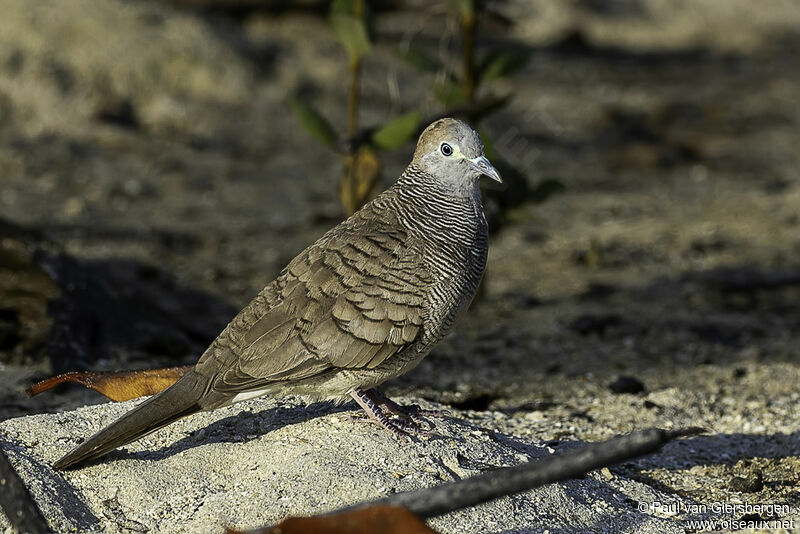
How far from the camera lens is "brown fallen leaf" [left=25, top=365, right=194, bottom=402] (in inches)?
174

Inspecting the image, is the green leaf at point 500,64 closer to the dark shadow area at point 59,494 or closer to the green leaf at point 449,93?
the green leaf at point 449,93

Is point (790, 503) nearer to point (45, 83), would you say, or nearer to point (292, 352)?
point (292, 352)

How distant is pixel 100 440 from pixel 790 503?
296cm

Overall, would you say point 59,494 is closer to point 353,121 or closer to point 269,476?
point 269,476

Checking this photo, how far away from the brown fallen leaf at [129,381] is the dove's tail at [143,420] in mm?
320

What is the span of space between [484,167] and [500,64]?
94.7 inches

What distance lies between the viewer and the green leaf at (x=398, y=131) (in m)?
6.12

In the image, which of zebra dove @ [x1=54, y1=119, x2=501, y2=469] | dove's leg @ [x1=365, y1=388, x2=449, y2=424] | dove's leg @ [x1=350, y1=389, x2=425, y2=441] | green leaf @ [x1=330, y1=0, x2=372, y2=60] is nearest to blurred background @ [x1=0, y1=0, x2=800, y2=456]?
green leaf @ [x1=330, y1=0, x2=372, y2=60]

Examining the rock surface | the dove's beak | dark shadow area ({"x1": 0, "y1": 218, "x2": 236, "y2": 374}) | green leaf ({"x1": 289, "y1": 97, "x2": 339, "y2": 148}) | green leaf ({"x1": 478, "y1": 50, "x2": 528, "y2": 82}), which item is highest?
green leaf ({"x1": 478, "y1": 50, "x2": 528, "y2": 82})

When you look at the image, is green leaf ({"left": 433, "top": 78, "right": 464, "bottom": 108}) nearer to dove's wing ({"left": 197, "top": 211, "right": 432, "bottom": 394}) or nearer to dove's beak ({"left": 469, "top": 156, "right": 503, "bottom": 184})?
dove's beak ({"left": 469, "top": 156, "right": 503, "bottom": 184})

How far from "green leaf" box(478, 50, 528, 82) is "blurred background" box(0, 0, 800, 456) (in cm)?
3

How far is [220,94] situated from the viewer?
1137cm

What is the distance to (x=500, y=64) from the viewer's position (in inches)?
264

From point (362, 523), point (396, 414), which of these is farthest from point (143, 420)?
point (362, 523)
